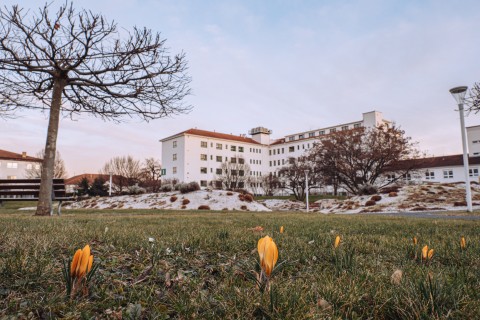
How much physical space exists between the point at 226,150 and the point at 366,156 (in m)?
48.4

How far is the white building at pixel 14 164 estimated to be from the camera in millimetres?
67188

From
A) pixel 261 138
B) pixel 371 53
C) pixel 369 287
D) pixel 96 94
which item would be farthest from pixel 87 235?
pixel 261 138

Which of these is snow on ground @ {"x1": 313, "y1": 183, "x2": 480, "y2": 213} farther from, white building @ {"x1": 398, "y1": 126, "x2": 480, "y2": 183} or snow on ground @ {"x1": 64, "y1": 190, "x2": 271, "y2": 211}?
white building @ {"x1": 398, "y1": 126, "x2": 480, "y2": 183}

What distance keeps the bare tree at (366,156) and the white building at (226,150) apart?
28.5m

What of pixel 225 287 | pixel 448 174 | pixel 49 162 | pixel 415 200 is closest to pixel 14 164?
pixel 49 162

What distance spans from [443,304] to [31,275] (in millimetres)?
2326

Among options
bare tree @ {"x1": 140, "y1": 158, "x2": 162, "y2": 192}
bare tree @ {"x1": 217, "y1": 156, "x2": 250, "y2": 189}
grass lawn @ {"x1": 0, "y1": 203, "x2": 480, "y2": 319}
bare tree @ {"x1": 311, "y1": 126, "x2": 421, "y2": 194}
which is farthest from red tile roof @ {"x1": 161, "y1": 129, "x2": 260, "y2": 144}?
grass lawn @ {"x1": 0, "y1": 203, "x2": 480, "y2": 319}

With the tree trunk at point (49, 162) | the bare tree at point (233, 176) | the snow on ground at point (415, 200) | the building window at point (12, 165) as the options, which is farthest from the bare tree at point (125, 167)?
the tree trunk at point (49, 162)

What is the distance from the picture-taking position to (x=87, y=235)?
12.0ft

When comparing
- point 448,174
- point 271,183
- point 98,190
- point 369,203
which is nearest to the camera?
point 369,203

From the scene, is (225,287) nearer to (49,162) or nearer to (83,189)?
(49,162)

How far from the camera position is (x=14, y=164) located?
68.5 metres

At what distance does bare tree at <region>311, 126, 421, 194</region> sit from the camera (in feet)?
87.3

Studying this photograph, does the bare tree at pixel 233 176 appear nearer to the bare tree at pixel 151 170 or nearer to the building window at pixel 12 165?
the bare tree at pixel 151 170
